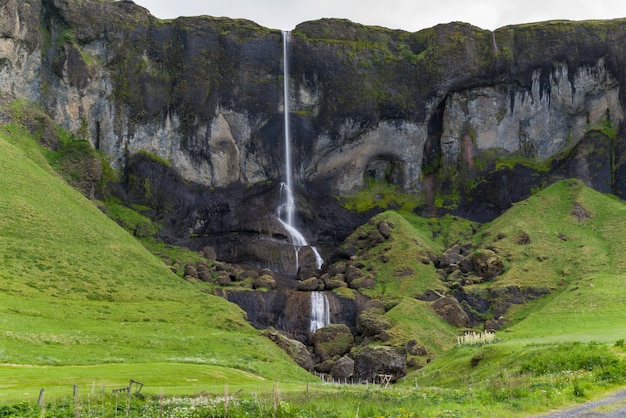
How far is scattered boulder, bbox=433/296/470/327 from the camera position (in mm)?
72625

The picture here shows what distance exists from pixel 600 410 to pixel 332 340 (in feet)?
161

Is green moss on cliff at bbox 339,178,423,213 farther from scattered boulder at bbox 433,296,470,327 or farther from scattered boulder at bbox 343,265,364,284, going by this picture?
scattered boulder at bbox 433,296,470,327

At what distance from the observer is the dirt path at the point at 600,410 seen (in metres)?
20.8

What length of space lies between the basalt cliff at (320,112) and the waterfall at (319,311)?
17035mm

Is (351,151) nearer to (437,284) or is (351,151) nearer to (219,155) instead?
(219,155)

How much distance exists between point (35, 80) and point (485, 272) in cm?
6985

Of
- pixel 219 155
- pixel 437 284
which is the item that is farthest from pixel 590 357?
pixel 219 155

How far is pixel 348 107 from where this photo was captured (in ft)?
357

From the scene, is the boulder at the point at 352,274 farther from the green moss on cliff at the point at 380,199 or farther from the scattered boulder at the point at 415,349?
the green moss on cliff at the point at 380,199

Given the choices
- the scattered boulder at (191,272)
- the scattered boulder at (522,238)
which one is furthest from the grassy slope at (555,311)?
the scattered boulder at (191,272)

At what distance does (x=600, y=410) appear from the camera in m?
21.4

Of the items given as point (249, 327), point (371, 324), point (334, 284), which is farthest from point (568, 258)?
point (249, 327)

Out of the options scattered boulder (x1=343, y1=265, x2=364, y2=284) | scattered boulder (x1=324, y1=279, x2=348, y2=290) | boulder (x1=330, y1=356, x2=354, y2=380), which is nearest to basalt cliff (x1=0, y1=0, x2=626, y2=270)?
scattered boulder (x1=343, y1=265, x2=364, y2=284)

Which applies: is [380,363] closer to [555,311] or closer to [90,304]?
[555,311]
